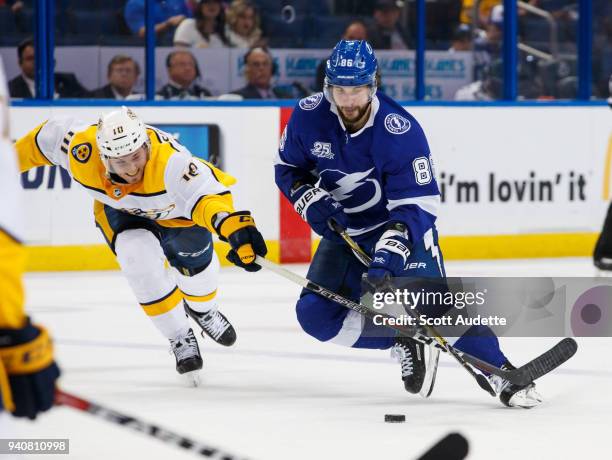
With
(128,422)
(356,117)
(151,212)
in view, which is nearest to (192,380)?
(151,212)

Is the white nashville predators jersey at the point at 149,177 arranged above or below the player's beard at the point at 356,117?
below

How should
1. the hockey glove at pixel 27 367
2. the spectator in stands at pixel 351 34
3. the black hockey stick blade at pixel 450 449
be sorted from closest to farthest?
the hockey glove at pixel 27 367 < the black hockey stick blade at pixel 450 449 < the spectator in stands at pixel 351 34

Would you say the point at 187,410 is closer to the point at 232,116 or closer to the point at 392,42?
the point at 232,116

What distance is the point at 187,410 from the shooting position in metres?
4.09

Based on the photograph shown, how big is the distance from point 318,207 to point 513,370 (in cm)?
80

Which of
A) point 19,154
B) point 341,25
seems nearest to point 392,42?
point 341,25

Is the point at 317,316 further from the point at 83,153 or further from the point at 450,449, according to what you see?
the point at 450,449

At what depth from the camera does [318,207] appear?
434cm

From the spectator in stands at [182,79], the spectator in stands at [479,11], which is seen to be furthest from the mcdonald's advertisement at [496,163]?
the spectator in stands at [479,11]

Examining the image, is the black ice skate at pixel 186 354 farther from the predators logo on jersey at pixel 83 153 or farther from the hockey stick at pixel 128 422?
the hockey stick at pixel 128 422

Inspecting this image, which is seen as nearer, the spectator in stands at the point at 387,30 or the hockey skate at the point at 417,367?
the hockey skate at the point at 417,367

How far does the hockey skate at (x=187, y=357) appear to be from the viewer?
4.47 meters

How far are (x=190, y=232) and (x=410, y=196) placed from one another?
98 centimetres

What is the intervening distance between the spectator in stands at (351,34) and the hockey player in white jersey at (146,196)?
137 inches
